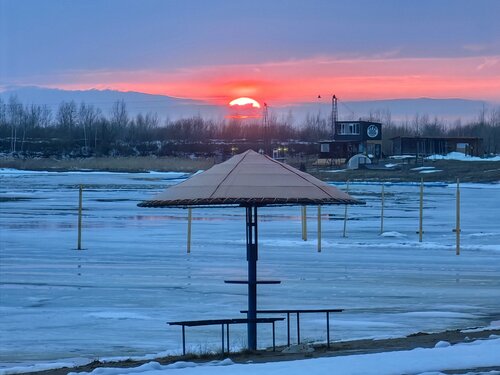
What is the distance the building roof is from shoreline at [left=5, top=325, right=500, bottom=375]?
5.89ft

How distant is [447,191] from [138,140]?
11985 centimetres

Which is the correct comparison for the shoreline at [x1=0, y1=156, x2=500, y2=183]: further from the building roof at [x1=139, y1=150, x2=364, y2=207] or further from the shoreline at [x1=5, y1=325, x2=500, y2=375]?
the building roof at [x1=139, y1=150, x2=364, y2=207]

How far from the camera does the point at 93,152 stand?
167375 mm

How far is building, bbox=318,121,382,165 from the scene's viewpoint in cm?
12538

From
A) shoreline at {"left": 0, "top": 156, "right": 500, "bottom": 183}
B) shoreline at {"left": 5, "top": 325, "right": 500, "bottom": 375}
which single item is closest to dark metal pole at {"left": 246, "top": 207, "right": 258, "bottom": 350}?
shoreline at {"left": 5, "top": 325, "right": 500, "bottom": 375}

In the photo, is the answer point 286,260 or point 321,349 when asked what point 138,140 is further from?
point 321,349

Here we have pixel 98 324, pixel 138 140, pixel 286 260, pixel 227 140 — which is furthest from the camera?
pixel 227 140

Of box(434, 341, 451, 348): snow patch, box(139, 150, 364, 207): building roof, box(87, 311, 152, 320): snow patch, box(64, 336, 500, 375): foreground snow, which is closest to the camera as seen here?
box(64, 336, 500, 375): foreground snow

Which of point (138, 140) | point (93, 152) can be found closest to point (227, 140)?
point (138, 140)

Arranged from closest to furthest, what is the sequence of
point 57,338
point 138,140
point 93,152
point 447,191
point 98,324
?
point 57,338 → point 98,324 → point 447,191 → point 93,152 → point 138,140

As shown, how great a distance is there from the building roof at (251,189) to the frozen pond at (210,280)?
218 cm

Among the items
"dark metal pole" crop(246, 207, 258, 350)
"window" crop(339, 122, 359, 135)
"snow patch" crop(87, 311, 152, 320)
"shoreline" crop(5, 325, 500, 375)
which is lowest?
"snow patch" crop(87, 311, 152, 320)

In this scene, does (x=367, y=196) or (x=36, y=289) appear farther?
(x=367, y=196)

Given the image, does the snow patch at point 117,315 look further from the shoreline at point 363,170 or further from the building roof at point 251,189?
the shoreline at point 363,170
